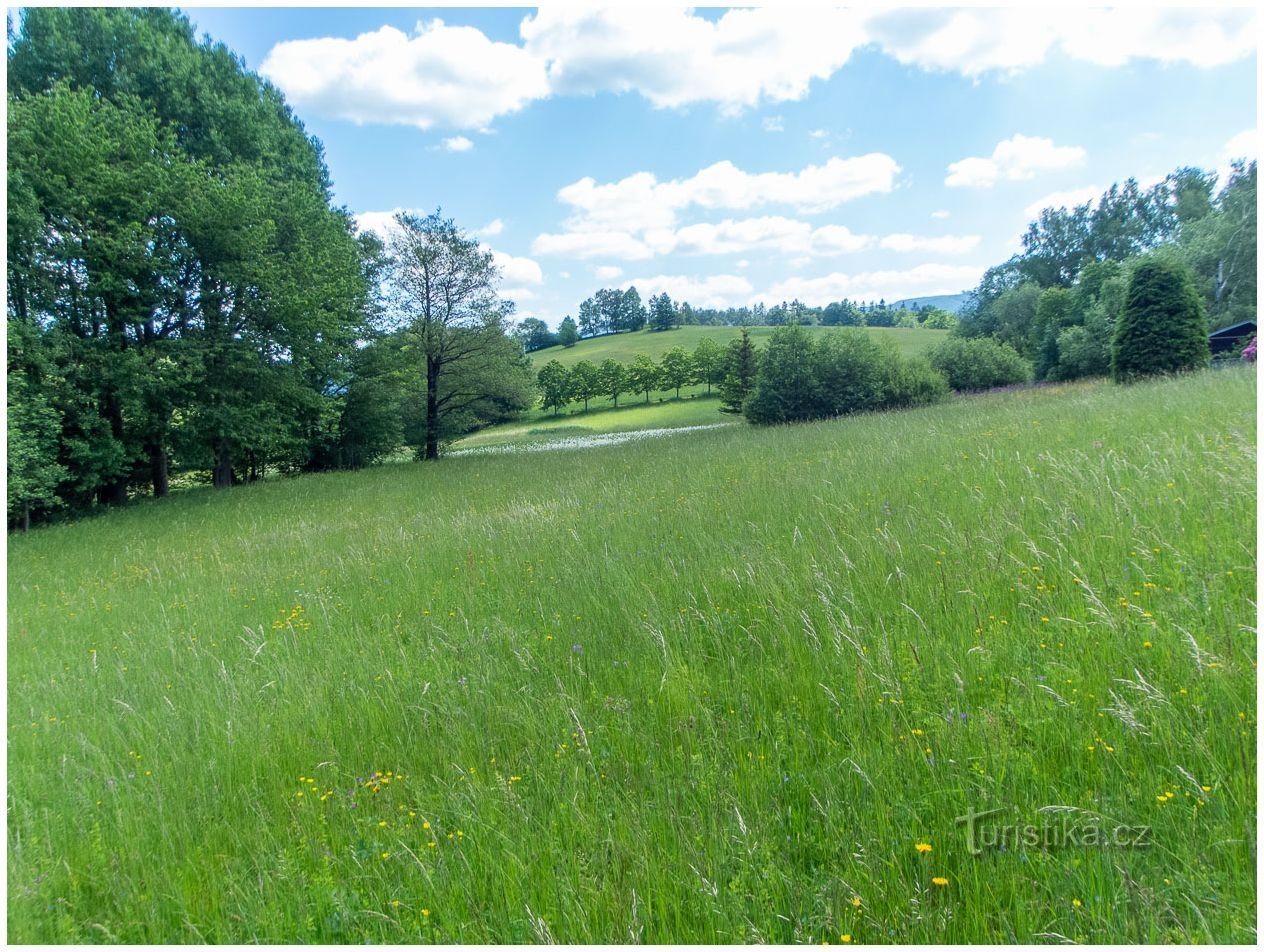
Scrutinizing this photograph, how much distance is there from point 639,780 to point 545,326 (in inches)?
4506

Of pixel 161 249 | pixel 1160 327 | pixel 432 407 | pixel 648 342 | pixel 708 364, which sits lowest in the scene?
pixel 432 407

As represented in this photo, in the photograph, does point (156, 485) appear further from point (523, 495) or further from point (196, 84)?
point (523, 495)

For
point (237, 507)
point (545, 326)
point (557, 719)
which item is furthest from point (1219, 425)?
point (545, 326)

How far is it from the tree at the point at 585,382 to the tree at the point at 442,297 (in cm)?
4789

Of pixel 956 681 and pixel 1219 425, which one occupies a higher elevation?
pixel 1219 425

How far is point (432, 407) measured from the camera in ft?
98.6

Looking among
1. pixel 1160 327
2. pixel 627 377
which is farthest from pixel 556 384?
pixel 1160 327

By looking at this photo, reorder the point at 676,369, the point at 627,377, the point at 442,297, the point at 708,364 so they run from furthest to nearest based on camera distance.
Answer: the point at 676,369 → the point at 627,377 → the point at 708,364 → the point at 442,297

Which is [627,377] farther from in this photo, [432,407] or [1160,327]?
[1160,327]

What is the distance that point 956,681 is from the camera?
8.54 feet

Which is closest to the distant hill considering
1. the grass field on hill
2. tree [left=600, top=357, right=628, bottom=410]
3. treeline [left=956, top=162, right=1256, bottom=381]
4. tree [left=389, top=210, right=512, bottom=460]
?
the grass field on hill

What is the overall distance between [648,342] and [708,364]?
86.7 ft

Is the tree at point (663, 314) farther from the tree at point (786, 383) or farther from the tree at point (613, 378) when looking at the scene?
the tree at point (786, 383)

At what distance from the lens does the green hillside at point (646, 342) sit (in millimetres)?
89188
